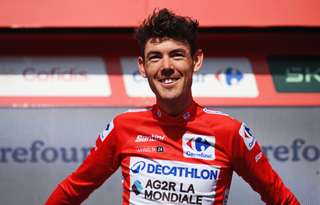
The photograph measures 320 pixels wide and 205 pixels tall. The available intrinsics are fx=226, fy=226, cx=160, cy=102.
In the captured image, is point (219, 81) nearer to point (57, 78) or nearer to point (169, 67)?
point (169, 67)

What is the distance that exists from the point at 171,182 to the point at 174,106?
0.34m

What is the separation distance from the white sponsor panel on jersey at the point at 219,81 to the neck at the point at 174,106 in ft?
4.91

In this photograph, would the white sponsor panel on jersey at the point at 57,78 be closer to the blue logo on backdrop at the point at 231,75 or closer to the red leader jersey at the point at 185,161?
the blue logo on backdrop at the point at 231,75

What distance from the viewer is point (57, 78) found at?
2623 mm

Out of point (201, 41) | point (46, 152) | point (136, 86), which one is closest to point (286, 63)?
point (201, 41)

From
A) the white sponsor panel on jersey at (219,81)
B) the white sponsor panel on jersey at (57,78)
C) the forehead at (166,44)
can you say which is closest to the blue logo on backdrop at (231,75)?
the white sponsor panel on jersey at (219,81)

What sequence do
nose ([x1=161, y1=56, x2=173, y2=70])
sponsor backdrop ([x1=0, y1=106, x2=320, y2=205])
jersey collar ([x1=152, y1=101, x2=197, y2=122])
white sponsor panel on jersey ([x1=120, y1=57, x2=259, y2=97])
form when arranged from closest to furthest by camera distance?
nose ([x1=161, y1=56, x2=173, y2=70]) → jersey collar ([x1=152, y1=101, x2=197, y2=122]) → sponsor backdrop ([x1=0, y1=106, x2=320, y2=205]) → white sponsor panel on jersey ([x1=120, y1=57, x2=259, y2=97])

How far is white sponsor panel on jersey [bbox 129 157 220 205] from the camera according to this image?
984 millimetres

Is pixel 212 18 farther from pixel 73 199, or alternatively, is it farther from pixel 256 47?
pixel 73 199

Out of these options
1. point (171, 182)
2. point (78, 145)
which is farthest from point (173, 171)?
point (78, 145)

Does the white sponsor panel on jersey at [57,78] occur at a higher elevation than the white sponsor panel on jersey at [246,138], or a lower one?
lower

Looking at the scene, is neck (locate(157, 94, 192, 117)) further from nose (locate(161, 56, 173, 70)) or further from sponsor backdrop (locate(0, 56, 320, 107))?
sponsor backdrop (locate(0, 56, 320, 107))

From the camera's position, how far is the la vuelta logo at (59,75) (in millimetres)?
2623

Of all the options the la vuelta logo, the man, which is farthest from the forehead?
the la vuelta logo
